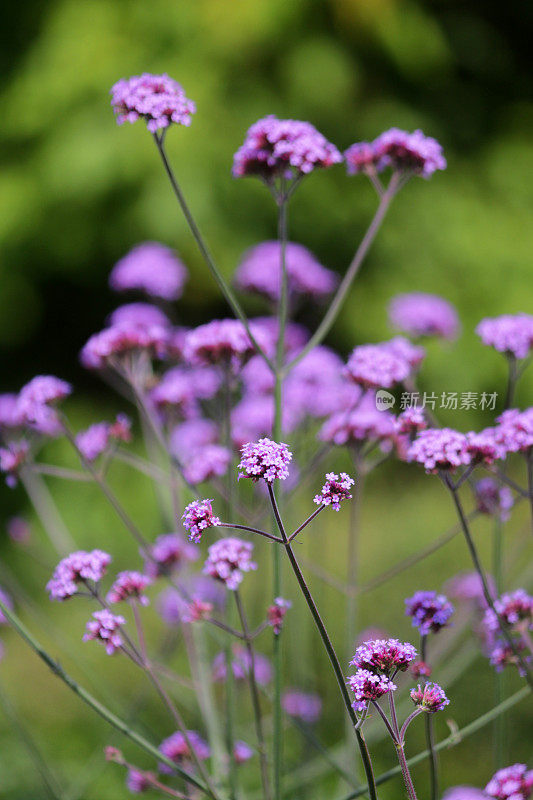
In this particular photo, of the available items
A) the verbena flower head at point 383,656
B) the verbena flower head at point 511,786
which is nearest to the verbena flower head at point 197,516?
the verbena flower head at point 383,656

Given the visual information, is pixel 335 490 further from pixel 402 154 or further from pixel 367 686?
pixel 402 154

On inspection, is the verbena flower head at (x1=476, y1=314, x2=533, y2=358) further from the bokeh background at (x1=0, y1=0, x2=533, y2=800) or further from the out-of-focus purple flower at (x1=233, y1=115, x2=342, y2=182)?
the bokeh background at (x1=0, y1=0, x2=533, y2=800)

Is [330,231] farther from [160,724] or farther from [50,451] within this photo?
[160,724]

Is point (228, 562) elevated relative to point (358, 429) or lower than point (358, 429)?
lower

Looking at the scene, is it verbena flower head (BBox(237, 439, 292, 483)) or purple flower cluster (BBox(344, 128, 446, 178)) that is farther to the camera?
purple flower cluster (BBox(344, 128, 446, 178))

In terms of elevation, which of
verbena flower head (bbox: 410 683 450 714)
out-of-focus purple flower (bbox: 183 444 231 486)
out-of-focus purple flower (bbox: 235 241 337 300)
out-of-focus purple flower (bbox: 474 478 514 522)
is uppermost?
out-of-focus purple flower (bbox: 235 241 337 300)

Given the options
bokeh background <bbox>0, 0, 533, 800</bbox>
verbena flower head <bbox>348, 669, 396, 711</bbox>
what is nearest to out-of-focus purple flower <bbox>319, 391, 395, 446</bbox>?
verbena flower head <bbox>348, 669, 396, 711</bbox>

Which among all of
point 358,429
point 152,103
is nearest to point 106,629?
point 358,429
